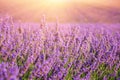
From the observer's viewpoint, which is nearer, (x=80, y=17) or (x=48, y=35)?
(x=48, y=35)

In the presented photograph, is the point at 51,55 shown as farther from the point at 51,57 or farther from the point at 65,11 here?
the point at 65,11

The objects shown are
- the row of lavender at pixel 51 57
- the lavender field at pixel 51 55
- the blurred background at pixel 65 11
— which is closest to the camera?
the lavender field at pixel 51 55

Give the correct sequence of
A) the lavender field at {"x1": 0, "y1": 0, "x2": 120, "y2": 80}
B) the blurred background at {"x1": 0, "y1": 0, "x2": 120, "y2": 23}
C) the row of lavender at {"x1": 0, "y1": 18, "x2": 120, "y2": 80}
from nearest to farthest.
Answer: the lavender field at {"x1": 0, "y1": 0, "x2": 120, "y2": 80} < the row of lavender at {"x1": 0, "y1": 18, "x2": 120, "y2": 80} < the blurred background at {"x1": 0, "y1": 0, "x2": 120, "y2": 23}

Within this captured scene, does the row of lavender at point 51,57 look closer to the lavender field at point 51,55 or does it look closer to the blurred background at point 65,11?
the lavender field at point 51,55

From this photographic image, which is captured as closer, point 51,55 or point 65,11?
point 51,55

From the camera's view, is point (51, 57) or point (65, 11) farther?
point (65, 11)

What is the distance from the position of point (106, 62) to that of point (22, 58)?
1.22m

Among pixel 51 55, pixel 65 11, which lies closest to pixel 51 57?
pixel 51 55

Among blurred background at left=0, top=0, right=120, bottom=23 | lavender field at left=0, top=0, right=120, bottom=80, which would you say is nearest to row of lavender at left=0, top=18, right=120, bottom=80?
lavender field at left=0, top=0, right=120, bottom=80

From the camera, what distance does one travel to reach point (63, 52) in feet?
10.6

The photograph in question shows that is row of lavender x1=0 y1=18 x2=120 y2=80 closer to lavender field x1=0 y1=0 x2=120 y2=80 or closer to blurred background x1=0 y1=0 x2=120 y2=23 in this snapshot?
lavender field x1=0 y1=0 x2=120 y2=80

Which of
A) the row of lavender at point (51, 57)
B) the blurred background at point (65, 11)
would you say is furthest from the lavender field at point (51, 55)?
the blurred background at point (65, 11)

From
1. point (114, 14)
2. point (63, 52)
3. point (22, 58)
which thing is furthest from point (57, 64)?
point (114, 14)

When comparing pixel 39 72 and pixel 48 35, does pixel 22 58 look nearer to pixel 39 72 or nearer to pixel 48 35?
pixel 39 72
